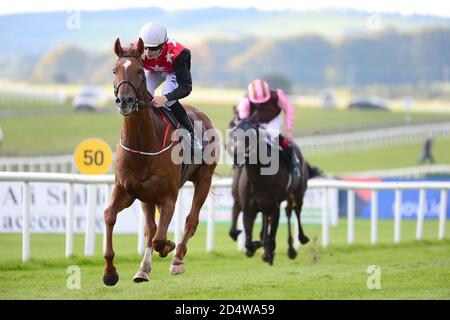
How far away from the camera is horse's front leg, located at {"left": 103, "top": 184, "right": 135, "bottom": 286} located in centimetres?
793

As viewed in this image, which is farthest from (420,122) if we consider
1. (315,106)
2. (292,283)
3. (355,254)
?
(292,283)

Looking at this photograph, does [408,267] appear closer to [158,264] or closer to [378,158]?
[158,264]

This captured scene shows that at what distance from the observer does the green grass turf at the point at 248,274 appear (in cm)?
834

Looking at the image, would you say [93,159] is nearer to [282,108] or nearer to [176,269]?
[282,108]

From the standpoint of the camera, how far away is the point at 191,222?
9.12m

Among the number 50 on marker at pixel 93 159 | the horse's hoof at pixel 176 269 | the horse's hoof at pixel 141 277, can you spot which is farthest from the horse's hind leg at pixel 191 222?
the number 50 on marker at pixel 93 159

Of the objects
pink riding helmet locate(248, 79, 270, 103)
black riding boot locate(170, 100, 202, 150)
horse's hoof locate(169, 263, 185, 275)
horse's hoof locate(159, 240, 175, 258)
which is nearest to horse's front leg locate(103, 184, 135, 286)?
horse's hoof locate(159, 240, 175, 258)

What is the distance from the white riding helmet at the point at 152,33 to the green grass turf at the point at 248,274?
6.45 feet

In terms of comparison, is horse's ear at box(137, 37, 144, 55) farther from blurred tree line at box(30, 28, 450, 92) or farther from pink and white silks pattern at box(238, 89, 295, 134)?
blurred tree line at box(30, 28, 450, 92)

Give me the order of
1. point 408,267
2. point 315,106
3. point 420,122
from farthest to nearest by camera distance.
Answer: point 315,106 → point 420,122 → point 408,267

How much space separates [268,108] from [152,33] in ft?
14.1

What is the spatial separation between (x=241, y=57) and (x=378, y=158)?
47.5 metres

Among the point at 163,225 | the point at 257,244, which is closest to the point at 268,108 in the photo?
the point at 257,244
